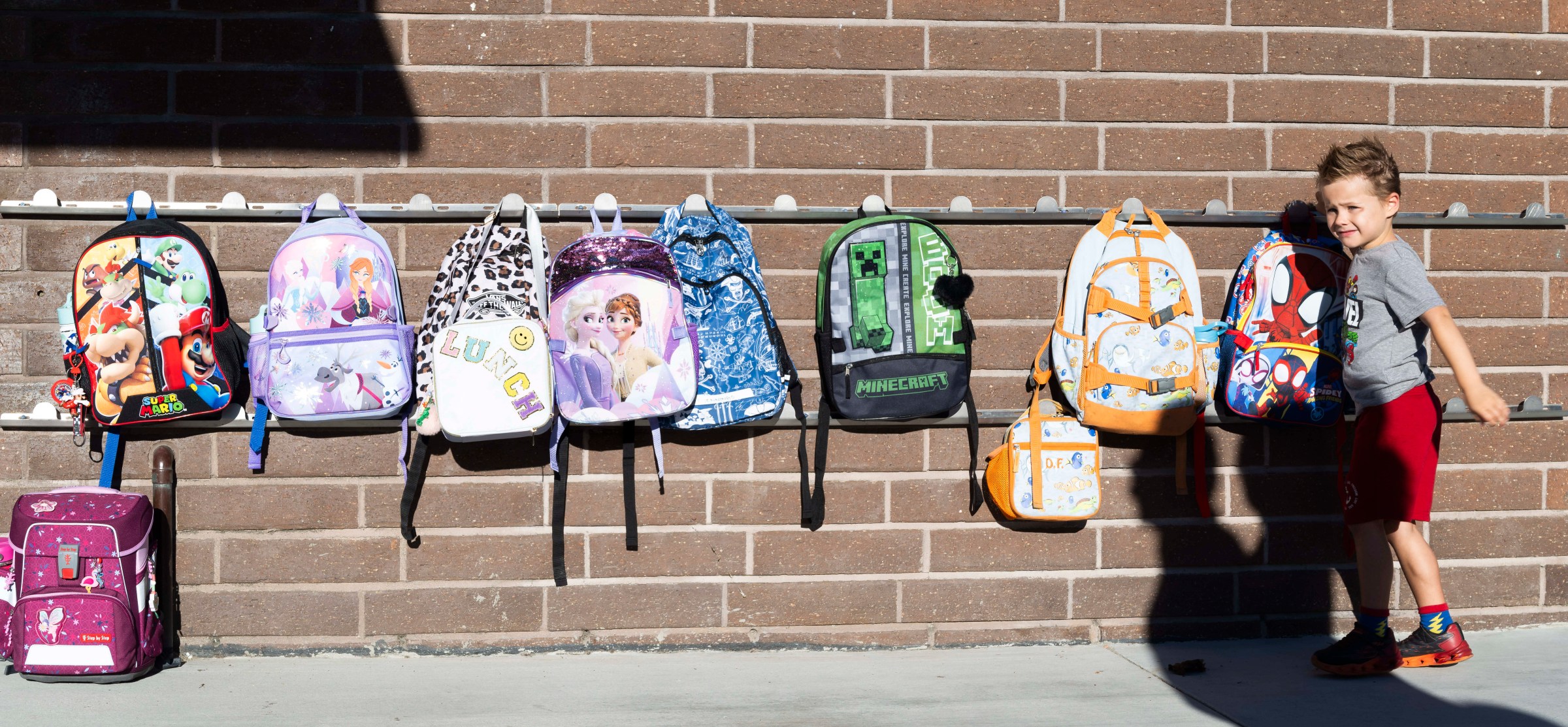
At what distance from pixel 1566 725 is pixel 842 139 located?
2.52m

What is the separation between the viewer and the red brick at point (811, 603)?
11.2ft

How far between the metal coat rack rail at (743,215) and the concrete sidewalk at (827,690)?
28.9 inches

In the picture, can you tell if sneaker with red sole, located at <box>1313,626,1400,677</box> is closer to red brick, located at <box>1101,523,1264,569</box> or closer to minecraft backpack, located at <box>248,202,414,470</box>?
red brick, located at <box>1101,523,1264,569</box>

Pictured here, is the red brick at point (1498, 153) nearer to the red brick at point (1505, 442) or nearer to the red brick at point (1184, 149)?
the red brick at point (1184, 149)

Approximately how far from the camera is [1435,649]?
3129 millimetres

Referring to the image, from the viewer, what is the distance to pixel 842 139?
340 cm

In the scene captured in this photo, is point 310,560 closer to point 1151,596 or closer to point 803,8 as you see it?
point 803,8

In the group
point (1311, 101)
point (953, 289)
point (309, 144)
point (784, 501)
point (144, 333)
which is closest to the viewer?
point (144, 333)

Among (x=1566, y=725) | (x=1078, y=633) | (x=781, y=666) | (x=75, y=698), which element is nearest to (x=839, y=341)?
(x=781, y=666)

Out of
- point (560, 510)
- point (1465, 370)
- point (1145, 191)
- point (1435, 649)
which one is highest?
point (1145, 191)

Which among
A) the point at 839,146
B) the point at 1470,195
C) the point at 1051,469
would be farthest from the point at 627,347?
the point at 1470,195

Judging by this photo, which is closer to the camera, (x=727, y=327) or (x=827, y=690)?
(x=827, y=690)

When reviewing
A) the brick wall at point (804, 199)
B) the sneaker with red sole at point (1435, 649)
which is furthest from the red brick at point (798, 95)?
the sneaker with red sole at point (1435, 649)

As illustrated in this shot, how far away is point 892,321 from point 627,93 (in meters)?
1.09
